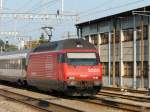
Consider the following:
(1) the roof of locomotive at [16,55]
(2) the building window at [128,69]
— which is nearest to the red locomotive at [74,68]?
(1) the roof of locomotive at [16,55]

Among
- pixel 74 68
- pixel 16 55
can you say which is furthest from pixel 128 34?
pixel 74 68

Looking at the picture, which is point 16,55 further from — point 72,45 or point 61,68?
point 61,68

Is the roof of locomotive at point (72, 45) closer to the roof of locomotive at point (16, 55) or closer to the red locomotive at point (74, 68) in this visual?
the red locomotive at point (74, 68)

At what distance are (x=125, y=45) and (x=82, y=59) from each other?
62.2ft

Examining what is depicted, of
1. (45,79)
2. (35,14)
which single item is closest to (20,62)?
(45,79)

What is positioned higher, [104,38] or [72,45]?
[104,38]

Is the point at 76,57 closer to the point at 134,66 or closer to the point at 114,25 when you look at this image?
the point at 134,66

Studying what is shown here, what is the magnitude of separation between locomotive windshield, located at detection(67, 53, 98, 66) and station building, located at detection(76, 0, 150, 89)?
13.1 m

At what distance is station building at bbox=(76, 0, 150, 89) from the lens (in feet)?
135

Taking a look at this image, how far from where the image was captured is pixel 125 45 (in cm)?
4497

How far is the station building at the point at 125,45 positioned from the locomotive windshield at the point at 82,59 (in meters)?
13.1

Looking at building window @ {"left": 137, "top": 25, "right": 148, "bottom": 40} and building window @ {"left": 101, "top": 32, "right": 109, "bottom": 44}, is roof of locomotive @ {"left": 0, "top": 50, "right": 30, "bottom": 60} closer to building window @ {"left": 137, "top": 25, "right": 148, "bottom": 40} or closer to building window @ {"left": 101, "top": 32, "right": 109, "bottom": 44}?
building window @ {"left": 101, "top": 32, "right": 109, "bottom": 44}

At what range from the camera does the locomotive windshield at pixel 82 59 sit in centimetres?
2622

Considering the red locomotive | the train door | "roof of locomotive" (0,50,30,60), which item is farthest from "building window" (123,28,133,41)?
the train door
